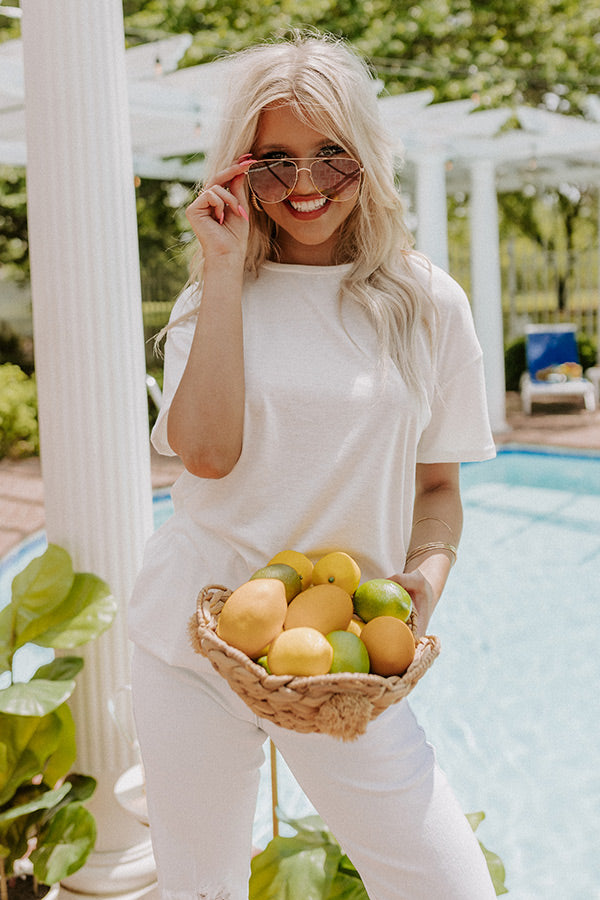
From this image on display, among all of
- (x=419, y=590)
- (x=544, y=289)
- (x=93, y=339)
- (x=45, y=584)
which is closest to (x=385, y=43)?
(x=544, y=289)

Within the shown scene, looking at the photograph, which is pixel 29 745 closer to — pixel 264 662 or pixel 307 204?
pixel 264 662

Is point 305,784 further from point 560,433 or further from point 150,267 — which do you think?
point 150,267

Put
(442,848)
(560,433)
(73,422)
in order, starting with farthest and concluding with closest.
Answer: (560,433) < (73,422) < (442,848)

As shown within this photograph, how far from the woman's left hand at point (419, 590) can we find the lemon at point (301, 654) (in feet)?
0.79

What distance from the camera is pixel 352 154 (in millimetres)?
1550

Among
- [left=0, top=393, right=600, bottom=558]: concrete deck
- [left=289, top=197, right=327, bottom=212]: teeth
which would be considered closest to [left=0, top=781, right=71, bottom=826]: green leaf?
[left=289, top=197, right=327, bottom=212]: teeth

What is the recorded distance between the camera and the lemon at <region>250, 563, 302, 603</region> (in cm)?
137

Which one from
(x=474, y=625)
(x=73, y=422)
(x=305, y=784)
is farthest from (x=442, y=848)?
(x=474, y=625)

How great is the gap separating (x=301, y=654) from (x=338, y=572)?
211 mm

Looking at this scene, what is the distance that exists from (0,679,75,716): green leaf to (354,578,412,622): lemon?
1065mm

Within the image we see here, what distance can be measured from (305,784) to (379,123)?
1.14 meters

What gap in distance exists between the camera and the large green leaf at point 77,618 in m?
2.25

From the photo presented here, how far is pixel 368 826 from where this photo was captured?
1.42m

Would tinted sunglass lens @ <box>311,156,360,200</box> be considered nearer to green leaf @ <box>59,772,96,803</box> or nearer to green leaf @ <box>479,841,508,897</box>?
green leaf @ <box>479,841,508,897</box>
